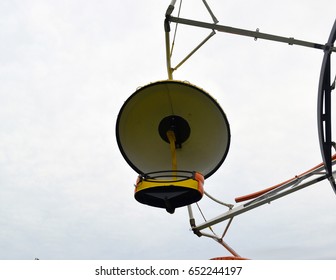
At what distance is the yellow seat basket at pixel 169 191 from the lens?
6.96m

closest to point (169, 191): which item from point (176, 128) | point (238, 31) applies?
point (176, 128)

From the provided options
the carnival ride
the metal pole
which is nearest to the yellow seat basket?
the carnival ride

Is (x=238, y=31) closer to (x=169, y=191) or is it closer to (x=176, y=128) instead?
(x=176, y=128)

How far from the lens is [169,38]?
26.5 feet

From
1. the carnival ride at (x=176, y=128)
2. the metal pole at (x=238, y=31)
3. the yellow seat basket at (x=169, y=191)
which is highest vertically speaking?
the metal pole at (x=238, y=31)

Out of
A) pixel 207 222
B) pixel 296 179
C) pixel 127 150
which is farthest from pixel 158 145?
pixel 207 222

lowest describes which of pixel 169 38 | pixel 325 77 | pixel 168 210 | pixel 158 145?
pixel 168 210

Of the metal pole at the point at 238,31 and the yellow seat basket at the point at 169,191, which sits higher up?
the metal pole at the point at 238,31

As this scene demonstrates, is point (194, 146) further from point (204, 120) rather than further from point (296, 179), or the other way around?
point (296, 179)

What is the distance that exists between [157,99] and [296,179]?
4.04 m

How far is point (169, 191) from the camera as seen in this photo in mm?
6984

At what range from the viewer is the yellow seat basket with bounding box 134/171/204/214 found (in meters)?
6.96

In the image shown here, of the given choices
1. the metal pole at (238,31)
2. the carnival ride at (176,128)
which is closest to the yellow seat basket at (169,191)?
the carnival ride at (176,128)

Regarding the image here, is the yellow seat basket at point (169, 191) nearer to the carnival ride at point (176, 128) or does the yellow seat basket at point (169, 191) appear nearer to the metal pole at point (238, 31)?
the carnival ride at point (176, 128)
